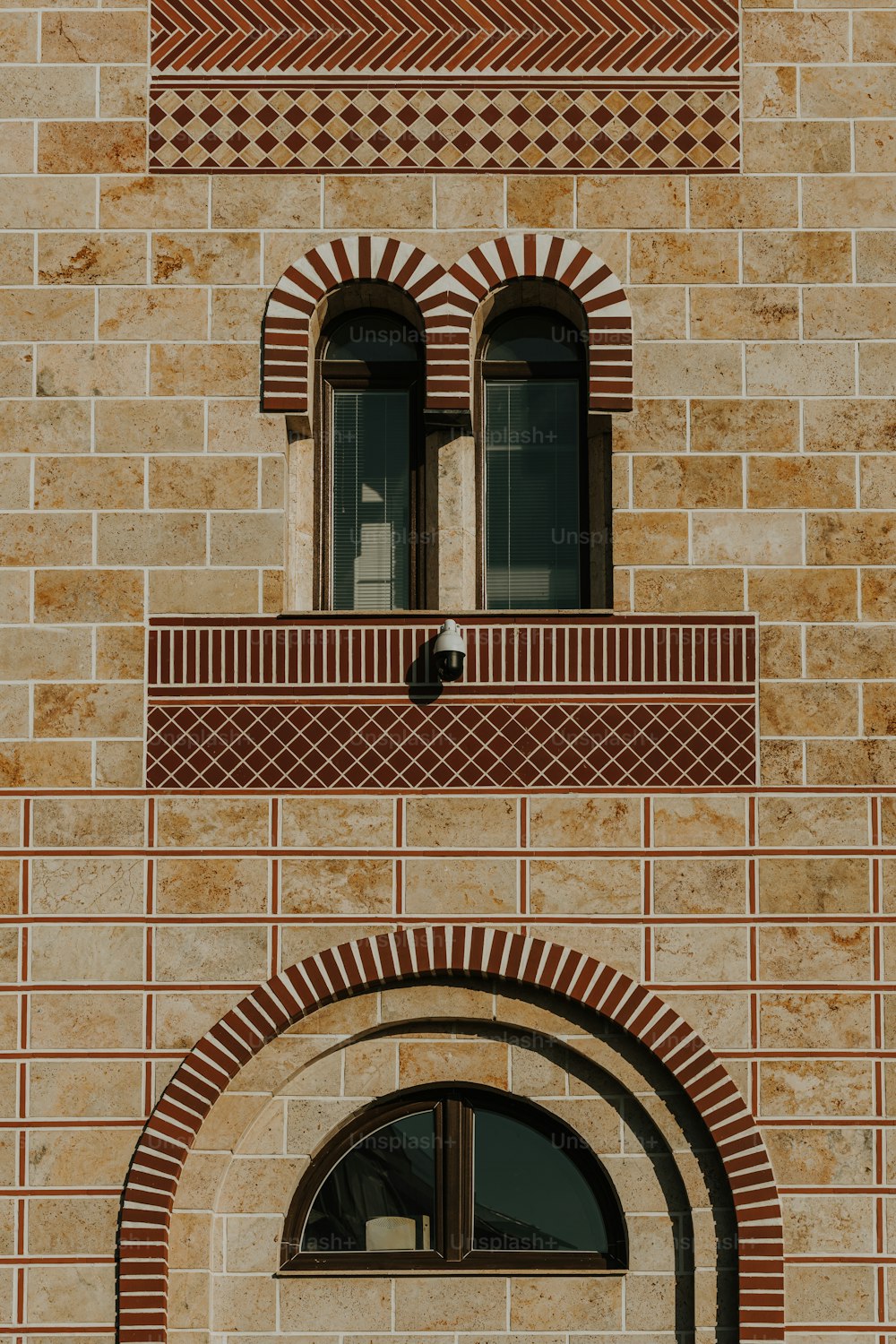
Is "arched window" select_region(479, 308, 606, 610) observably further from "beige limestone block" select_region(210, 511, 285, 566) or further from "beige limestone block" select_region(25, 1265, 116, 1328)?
"beige limestone block" select_region(25, 1265, 116, 1328)

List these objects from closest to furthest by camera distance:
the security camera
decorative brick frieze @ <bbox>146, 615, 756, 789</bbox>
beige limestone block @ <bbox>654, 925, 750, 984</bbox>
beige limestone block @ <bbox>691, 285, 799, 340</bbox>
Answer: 1. beige limestone block @ <bbox>654, 925, 750, 984</bbox>
2. the security camera
3. decorative brick frieze @ <bbox>146, 615, 756, 789</bbox>
4. beige limestone block @ <bbox>691, 285, 799, 340</bbox>

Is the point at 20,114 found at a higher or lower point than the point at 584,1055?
higher

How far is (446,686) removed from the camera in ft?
38.1

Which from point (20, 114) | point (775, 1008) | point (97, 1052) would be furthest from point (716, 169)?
point (97, 1052)

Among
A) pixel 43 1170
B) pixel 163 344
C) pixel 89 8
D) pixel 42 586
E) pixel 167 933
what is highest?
pixel 89 8

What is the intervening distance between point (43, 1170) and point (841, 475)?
646 centimetres

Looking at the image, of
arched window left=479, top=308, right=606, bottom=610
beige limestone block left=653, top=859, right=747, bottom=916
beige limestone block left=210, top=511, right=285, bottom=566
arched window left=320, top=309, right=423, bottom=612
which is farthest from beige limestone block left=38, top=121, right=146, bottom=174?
beige limestone block left=653, top=859, right=747, bottom=916

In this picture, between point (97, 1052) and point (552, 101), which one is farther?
point (552, 101)

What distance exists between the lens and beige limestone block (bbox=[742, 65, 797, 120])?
40.4ft

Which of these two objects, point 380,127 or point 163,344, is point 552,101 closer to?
point 380,127

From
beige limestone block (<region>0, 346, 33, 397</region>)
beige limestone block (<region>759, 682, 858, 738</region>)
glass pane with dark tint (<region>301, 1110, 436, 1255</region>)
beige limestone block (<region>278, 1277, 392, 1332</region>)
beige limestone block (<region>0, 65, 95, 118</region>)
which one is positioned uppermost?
beige limestone block (<region>0, 65, 95, 118</region>)

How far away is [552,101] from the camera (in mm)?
12344

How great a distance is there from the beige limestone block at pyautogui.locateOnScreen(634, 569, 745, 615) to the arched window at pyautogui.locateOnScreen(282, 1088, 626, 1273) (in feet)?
10.4

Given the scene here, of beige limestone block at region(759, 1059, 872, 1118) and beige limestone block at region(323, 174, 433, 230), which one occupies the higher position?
beige limestone block at region(323, 174, 433, 230)
